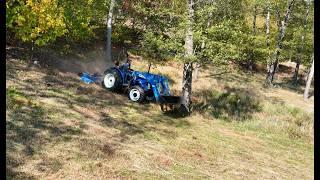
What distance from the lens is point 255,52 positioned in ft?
118

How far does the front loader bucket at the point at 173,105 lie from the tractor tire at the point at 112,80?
255cm

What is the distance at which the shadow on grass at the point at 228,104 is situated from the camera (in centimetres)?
2080

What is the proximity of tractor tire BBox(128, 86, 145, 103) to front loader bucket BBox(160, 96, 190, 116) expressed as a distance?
1040 mm

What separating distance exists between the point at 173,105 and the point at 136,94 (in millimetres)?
2173

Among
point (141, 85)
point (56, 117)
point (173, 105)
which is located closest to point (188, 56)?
point (141, 85)

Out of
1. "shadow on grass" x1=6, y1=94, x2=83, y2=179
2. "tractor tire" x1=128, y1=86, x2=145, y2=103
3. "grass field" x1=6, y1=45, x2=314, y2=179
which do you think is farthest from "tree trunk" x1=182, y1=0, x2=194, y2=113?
"shadow on grass" x1=6, y1=94, x2=83, y2=179

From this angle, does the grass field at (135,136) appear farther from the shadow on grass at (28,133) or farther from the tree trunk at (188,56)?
the tree trunk at (188,56)

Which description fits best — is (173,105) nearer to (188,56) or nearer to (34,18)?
(188,56)

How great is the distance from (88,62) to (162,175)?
17159 millimetres

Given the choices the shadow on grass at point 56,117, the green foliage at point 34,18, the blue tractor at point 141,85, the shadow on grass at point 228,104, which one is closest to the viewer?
the shadow on grass at point 56,117

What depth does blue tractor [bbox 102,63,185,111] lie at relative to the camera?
18375 mm

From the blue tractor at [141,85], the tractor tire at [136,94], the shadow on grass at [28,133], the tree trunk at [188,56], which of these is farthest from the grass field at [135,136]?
the tree trunk at [188,56]

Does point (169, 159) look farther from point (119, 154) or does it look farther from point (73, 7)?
point (73, 7)
